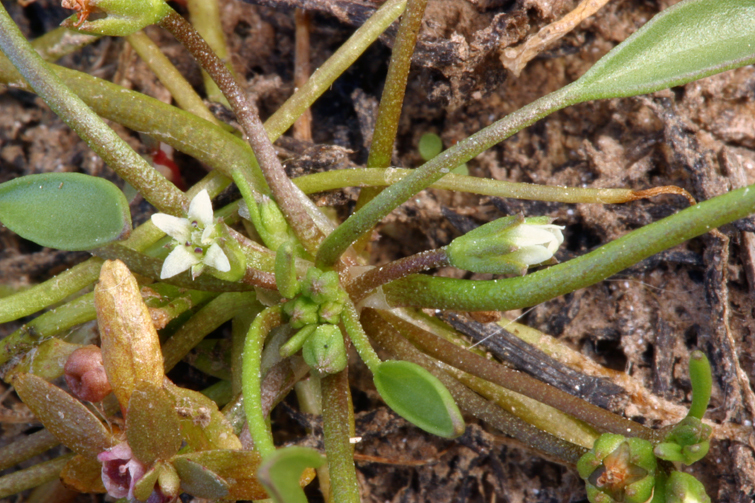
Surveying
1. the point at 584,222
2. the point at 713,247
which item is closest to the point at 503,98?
the point at 584,222

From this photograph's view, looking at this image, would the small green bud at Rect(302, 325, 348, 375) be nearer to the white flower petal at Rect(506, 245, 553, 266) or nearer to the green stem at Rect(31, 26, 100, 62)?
the white flower petal at Rect(506, 245, 553, 266)

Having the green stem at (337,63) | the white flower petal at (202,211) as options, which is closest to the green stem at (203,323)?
the white flower petal at (202,211)

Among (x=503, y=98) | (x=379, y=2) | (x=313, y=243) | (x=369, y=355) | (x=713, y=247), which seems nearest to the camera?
(x=369, y=355)

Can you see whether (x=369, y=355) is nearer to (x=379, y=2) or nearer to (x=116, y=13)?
(x=116, y=13)

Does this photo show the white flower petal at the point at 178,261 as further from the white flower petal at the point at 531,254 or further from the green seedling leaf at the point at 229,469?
the white flower petal at the point at 531,254

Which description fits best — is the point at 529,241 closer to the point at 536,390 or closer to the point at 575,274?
the point at 575,274
